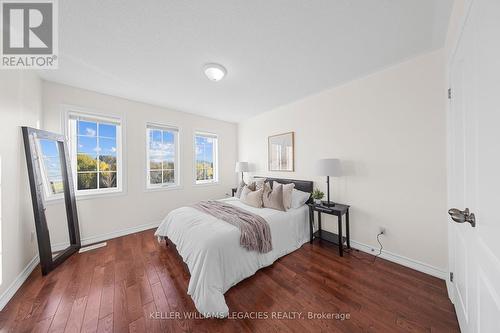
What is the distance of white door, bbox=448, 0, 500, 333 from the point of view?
672 mm

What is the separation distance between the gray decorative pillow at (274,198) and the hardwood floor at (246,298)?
748 millimetres

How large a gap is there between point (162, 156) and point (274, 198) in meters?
2.56

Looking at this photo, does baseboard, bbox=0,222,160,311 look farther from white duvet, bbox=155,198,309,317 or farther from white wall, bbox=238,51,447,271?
white wall, bbox=238,51,447,271

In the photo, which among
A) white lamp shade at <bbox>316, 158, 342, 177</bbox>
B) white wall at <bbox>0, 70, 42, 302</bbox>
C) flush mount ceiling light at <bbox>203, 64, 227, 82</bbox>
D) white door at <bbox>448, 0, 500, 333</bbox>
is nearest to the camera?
white door at <bbox>448, 0, 500, 333</bbox>

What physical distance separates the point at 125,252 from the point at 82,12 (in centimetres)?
279

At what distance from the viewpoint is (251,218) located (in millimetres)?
2158

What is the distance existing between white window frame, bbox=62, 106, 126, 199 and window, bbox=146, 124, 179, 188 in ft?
1.42

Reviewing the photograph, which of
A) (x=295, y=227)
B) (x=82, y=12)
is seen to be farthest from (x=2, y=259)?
(x=295, y=227)

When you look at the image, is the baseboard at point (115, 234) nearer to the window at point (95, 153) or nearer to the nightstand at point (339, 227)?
the window at point (95, 153)

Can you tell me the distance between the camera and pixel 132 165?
3.15 metres

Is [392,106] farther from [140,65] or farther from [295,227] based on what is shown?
[140,65]

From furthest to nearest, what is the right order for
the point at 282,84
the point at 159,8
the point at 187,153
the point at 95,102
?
the point at 187,153, the point at 95,102, the point at 282,84, the point at 159,8
